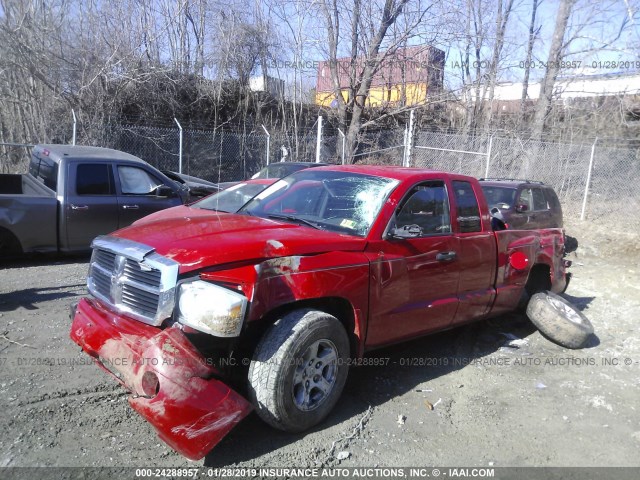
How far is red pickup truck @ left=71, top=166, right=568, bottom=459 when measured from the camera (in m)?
2.84

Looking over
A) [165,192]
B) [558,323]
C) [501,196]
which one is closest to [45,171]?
[165,192]

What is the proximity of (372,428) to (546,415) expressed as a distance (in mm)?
1483

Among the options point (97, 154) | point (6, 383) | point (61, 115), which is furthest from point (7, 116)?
point (6, 383)

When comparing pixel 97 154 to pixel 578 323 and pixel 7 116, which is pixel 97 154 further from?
pixel 7 116

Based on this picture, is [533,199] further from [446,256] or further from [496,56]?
[496,56]

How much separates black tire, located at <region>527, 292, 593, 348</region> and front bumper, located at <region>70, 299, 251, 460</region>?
149 inches

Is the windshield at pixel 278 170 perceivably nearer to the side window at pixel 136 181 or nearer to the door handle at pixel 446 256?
the side window at pixel 136 181

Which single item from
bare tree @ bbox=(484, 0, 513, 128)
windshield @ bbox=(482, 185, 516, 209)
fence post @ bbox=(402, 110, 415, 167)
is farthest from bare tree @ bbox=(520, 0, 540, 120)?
windshield @ bbox=(482, 185, 516, 209)

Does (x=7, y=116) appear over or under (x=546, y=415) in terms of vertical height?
over

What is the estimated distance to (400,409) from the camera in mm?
3850

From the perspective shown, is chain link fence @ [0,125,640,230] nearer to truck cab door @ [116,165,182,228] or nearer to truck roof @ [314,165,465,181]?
truck cab door @ [116,165,182,228]

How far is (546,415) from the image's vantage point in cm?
396

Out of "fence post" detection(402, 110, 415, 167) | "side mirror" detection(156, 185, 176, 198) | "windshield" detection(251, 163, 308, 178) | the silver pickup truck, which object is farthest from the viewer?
"fence post" detection(402, 110, 415, 167)

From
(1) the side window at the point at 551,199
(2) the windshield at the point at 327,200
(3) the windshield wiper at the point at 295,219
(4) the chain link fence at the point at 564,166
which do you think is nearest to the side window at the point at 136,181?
(2) the windshield at the point at 327,200
